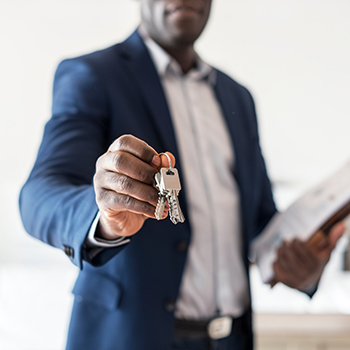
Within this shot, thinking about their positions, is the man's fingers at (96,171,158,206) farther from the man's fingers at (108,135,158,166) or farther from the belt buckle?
the belt buckle

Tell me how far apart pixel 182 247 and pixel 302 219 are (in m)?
0.23

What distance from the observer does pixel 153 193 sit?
168 millimetres

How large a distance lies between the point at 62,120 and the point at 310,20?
3.11ft

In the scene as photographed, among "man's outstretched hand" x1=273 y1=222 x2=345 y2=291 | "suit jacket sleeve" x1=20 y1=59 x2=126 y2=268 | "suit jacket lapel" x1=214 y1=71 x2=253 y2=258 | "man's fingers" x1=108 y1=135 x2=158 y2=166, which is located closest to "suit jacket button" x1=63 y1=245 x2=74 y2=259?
"suit jacket sleeve" x1=20 y1=59 x2=126 y2=268

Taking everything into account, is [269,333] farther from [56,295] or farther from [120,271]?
[120,271]

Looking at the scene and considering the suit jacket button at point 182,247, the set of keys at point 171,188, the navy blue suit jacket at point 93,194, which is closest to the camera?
the set of keys at point 171,188

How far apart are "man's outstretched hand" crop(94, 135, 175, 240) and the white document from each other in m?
0.37

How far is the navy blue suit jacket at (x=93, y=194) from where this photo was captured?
0.25 m

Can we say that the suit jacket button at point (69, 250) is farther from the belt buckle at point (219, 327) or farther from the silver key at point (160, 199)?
the belt buckle at point (219, 327)

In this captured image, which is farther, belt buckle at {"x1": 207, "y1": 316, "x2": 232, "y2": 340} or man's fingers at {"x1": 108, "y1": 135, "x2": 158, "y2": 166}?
belt buckle at {"x1": 207, "y1": 316, "x2": 232, "y2": 340}

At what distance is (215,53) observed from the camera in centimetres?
103

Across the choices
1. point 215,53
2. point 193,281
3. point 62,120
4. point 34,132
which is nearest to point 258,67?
point 215,53

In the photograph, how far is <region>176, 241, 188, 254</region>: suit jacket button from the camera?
355mm

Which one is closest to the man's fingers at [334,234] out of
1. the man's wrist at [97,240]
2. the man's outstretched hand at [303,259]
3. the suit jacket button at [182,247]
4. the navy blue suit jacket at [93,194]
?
the man's outstretched hand at [303,259]
